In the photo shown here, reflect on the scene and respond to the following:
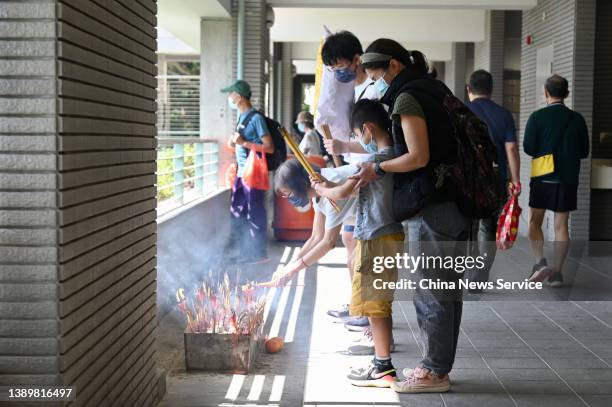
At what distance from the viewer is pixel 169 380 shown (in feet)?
16.5

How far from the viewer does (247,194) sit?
9633 mm

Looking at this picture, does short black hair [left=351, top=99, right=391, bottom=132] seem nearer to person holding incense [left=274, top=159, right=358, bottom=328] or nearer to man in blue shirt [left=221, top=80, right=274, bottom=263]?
person holding incense [left=274, top=159, right=358, bottom=328]

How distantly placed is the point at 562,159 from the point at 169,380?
4.45 meters

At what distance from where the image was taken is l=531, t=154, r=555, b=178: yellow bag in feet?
25.9

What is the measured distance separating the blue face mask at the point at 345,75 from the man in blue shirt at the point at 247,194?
3812 mm

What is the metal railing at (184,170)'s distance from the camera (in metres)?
8.43

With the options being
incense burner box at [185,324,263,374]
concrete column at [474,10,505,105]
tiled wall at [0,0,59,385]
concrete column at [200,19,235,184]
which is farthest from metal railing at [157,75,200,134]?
tiled wall at [0,0,59,385]

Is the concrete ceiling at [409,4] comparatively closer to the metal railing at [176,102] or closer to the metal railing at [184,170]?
the metal railing at [184,170]

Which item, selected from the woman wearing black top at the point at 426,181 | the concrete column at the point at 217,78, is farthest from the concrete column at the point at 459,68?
the woman wearing black top at the point at 426,181

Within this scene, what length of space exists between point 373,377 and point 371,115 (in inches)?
56.6

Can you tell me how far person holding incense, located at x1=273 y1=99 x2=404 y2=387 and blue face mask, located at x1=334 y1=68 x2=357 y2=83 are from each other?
724mm

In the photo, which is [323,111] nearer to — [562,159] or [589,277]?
[562,159]

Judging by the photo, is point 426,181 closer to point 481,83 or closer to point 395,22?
point 481,83

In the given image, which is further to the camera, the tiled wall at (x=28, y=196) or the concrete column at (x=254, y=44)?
the concrete column at (x=254, y=44)
